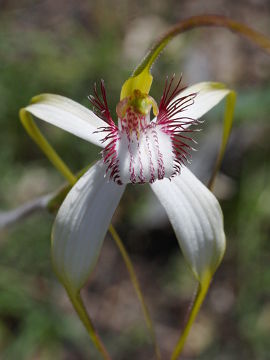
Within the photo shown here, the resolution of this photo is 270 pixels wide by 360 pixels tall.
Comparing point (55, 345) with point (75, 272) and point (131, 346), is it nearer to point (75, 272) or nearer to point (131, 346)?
point (131, 346)

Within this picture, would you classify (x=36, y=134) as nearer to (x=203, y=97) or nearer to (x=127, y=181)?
(x=127, y=181)

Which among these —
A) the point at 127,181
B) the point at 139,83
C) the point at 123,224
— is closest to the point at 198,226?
the point at 127,181

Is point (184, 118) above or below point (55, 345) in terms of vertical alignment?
above

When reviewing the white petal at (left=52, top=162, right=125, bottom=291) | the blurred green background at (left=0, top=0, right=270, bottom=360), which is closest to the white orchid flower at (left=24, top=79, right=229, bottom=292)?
the white petal at (left=52, top=162, right=125, bottom=291)

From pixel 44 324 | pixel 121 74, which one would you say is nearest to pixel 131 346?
pixel 44 324

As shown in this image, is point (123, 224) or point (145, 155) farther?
point (123, 224)

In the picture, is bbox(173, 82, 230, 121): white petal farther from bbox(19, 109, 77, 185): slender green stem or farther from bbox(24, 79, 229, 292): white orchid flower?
bbox(19, 109, 77, 185): slender green stem
